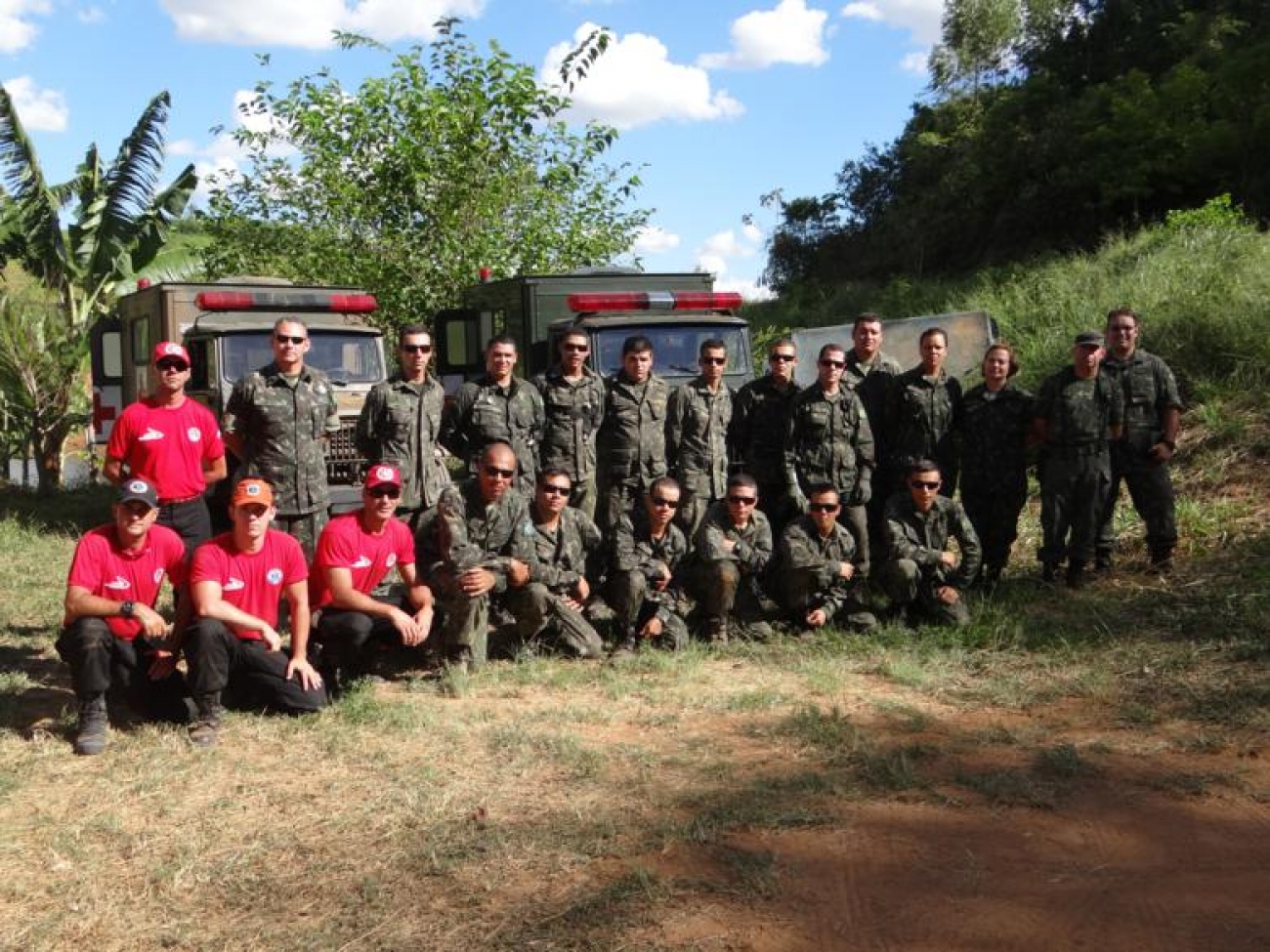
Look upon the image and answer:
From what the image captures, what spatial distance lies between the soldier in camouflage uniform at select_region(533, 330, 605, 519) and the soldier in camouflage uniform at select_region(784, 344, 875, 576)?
3.95 feet

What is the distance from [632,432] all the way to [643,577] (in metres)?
1.12

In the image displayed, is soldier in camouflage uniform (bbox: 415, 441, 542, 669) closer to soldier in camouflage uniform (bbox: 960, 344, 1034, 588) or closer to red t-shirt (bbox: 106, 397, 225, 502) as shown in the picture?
red t-shirt (bbox: 106, 397, 225, 502)

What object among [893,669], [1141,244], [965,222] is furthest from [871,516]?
[965,222]

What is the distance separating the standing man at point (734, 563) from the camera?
266 inches

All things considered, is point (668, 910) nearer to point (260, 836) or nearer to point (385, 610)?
point (260, 836)

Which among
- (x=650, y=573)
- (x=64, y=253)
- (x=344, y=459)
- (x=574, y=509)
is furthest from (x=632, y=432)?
(x=64, y=253)

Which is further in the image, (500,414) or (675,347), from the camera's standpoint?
(675,347)

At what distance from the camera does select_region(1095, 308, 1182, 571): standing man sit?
740 cm

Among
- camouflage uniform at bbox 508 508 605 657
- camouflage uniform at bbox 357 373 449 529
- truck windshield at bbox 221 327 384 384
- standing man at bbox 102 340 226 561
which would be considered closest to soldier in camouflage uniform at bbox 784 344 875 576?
camouflage uniform at bbox 508 508 605 657

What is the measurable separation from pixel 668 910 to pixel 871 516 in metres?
4.60

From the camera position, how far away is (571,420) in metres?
7.39

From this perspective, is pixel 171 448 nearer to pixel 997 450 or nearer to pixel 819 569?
pixel 819 569

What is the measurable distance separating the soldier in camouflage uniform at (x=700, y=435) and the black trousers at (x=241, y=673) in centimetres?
277

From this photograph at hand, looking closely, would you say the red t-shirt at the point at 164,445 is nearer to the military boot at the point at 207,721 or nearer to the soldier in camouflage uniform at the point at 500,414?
the military boot at the point at 207,721
